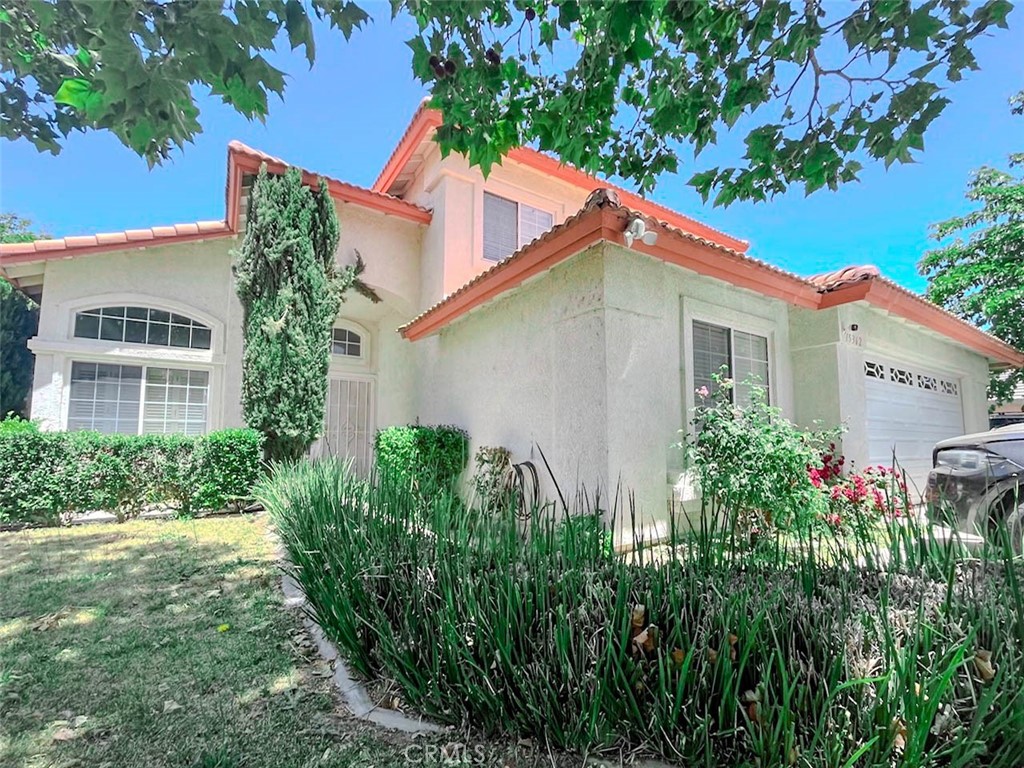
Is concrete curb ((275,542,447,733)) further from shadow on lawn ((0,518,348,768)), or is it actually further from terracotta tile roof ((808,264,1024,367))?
terracotta tile roof ((808,264,1024,367))

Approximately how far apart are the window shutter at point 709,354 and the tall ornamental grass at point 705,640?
14.1ft

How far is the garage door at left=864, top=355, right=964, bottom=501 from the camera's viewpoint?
8.84 meters

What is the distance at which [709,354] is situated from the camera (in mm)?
7184

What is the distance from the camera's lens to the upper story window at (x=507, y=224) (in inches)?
471

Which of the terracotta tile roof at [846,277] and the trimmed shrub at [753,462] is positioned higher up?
the terracotta tile roof at [846,277]

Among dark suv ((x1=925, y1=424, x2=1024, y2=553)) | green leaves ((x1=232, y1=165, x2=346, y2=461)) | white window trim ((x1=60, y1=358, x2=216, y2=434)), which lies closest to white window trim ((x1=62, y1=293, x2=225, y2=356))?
white window trim ((x1=60, y1=358, x2=216, y2=434))

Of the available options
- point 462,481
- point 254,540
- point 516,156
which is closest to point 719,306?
point 462,481

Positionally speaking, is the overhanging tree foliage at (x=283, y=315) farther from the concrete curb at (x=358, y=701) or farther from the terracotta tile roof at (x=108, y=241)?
the concrete curb at (x=358, y=701)

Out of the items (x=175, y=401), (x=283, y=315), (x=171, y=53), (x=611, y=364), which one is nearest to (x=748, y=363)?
(x=611, y=364)

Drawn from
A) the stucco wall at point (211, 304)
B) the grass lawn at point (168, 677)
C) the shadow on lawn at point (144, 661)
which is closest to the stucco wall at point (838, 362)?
the grass lawn at point (168, 677)

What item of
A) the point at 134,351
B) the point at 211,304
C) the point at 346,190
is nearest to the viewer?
the point at 134,351

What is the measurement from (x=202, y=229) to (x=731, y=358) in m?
11.2

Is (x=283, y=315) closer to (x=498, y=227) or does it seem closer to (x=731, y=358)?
(x=498, y=227)

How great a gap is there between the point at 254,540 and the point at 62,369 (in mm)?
6266
